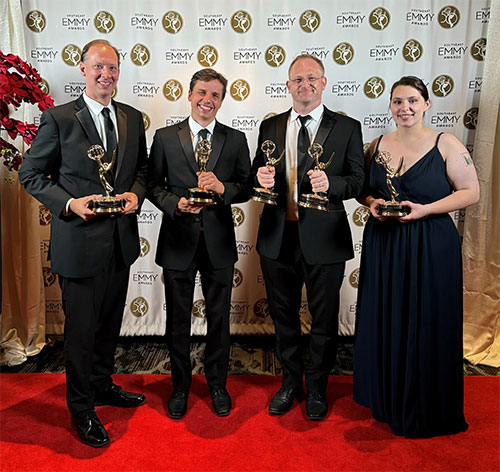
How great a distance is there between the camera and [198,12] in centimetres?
402

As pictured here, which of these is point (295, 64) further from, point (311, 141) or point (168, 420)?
point (168, 420)

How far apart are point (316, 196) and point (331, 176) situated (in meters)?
0.20

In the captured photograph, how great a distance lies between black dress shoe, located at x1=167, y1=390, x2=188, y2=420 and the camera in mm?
3068

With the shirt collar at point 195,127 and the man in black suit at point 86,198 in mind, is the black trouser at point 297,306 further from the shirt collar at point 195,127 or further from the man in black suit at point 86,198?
the man in black suit at point 86,198

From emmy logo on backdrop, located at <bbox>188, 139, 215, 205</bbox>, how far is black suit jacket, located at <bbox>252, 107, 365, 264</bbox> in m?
0.35

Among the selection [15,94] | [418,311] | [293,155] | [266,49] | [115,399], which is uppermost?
[266,49]

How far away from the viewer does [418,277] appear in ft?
9.28

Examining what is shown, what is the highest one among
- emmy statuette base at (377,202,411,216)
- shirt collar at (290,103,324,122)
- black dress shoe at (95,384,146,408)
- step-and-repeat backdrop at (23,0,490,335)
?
step-and-repeat backdrop at (23,0,490,335)

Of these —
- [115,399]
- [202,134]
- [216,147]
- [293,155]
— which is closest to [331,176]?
[293,155]

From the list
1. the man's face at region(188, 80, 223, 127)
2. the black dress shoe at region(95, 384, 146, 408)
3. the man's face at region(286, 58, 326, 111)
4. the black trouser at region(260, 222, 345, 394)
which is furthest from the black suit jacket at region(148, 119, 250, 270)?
the black dress shoe at region(95, 384, 146, 408)

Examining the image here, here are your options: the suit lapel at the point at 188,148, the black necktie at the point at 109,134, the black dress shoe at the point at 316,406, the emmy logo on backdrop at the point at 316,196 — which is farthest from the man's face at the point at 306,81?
the black dress shoe at the point at 316,406

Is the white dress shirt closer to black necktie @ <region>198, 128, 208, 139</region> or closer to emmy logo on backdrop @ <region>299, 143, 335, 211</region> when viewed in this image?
emmy logo on backdrop @ <region>299, 143, 335, 211</region>

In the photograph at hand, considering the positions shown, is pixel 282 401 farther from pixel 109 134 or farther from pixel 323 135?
pixel 109 134

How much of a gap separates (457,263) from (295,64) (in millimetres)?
1457
